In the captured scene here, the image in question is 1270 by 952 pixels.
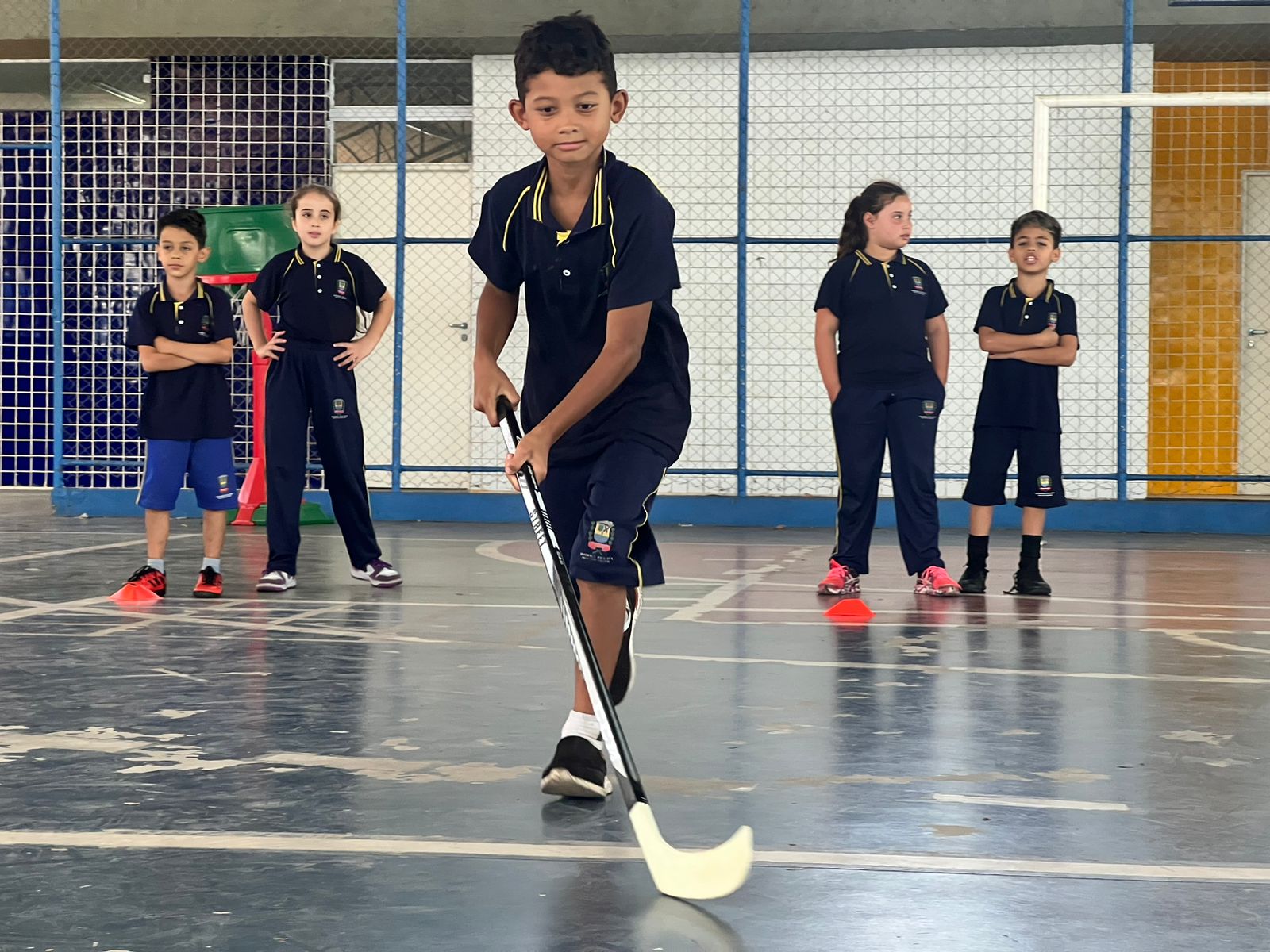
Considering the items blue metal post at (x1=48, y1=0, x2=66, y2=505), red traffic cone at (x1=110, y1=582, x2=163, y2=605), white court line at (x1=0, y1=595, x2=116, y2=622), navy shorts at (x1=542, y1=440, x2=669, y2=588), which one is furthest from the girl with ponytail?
blue metal post at (x1=48, y1=0, x2=66, y2=505)

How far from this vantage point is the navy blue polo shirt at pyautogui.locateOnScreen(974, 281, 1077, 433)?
728 cm

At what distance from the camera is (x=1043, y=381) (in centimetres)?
730

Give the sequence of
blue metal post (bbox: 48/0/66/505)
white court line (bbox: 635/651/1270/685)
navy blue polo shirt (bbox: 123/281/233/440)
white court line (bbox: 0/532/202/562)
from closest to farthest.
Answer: white court line (bbox: 635/651/1270/685), navy blue polo shirt (bbox: 123/281/233/440), white court line (bbox: 0/532/202/562), blue metal post (bbox: 48/0/66/505)

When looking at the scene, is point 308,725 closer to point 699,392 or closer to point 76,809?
point 76,809

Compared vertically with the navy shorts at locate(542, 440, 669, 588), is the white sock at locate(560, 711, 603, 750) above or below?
below

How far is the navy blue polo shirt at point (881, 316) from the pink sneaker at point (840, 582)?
2.69ft

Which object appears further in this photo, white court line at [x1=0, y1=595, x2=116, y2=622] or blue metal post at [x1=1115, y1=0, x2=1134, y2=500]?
blue metal post at [x1=1115, y1=0, x2=1134, y2=500]

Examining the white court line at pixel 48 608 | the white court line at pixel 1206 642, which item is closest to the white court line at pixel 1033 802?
the white court line at pixel 1206 642

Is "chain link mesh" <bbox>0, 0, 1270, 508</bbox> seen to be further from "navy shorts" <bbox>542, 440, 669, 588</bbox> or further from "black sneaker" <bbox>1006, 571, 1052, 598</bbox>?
"navy shorts" <bbox>542, 440, 669, 588</bbox>

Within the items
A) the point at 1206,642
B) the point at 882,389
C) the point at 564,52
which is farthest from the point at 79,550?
the point at 564,52

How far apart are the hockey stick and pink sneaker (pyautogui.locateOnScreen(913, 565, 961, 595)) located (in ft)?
12.8

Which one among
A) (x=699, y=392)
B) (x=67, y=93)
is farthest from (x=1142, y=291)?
(x=67, y=93)

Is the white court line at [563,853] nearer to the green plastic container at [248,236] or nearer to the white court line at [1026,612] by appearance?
the white court line at [1026,612]

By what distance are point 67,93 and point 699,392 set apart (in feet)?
19.6
